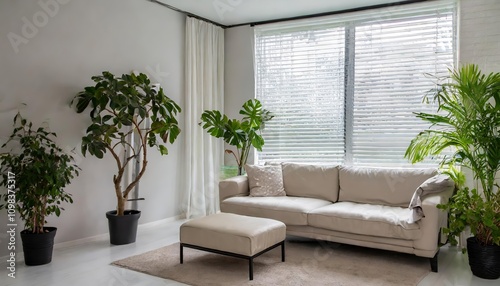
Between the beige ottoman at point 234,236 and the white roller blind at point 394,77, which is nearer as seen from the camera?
the beige ottoman at point 234,236

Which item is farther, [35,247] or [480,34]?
[480,34]

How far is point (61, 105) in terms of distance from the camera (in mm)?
3986

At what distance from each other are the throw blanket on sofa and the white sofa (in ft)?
0.14

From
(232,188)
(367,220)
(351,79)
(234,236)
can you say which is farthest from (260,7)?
(234,236)

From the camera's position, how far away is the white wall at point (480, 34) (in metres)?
4.10

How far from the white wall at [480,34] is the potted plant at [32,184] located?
4.13 meters

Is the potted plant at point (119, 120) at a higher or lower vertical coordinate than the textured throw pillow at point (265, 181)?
higher

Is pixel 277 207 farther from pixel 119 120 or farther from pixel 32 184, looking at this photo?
pixel 32 184

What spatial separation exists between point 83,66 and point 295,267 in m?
2.89

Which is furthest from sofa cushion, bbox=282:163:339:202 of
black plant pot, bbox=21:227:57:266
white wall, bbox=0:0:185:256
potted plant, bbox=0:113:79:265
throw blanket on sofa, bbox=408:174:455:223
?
black plant pot, bbox=21:227:57:266

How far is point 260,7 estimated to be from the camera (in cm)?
514

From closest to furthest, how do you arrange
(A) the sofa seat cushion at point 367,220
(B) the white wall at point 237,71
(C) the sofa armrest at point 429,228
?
(C) the sofa armrest at point 429,228 < (A) the sofa seat cushion at point 367,220 < (B) the white wall at point 237,71

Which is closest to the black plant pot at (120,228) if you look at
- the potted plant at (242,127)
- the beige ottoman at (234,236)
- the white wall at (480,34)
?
the beige ottoman at (234,236)

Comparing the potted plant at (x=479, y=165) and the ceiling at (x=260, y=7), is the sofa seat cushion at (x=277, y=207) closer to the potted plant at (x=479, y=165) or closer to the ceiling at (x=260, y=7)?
the potted plant at (x=479, y=165)
